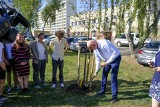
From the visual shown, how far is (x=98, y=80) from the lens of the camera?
30.7 ft

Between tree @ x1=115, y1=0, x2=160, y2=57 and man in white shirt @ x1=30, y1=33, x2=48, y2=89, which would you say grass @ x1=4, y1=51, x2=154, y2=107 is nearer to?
man in white shirt @ x1=30, y1=33, x2=48, y2=89

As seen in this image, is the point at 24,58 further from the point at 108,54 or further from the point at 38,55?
the point at 108,54

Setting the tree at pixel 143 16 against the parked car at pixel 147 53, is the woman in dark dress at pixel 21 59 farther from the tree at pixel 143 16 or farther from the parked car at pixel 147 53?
the tree at pixel 143 16

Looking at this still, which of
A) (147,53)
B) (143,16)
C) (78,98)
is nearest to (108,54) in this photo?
(78,98)

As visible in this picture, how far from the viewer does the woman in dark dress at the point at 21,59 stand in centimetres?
718

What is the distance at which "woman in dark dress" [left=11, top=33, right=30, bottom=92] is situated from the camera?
7180mm

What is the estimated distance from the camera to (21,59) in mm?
7227

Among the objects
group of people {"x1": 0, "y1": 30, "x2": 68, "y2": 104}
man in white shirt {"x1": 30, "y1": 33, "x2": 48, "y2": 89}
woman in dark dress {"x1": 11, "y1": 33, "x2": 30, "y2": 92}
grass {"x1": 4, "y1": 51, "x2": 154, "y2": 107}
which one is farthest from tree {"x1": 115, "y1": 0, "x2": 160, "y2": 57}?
woman in dark dress {"x1": 11, "y1": 33, "x2": 30, "y2": 92}

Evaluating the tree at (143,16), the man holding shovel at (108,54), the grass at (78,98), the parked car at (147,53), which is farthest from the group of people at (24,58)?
the tree at (143,16)

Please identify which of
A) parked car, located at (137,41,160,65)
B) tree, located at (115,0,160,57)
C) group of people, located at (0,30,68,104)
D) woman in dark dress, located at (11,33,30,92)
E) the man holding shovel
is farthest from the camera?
tree, located at (115,0,160,57)

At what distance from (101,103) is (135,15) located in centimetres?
917

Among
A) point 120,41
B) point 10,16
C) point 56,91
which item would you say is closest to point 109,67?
point 56,91

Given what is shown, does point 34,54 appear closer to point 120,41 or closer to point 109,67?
point 109,67

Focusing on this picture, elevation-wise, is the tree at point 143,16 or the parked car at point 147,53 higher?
the tree at point 143,16
